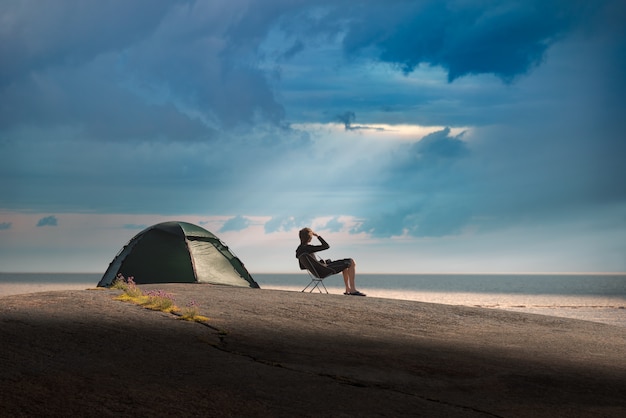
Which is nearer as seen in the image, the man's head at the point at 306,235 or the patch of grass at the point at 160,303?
the patch of grass at the point at 160,303

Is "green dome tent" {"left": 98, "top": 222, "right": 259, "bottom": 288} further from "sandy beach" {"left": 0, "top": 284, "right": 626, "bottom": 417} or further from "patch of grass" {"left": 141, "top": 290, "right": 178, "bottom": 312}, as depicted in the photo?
"patch of grass" {"left": 141, "top": 290, "right": 178, "bottom": 312}

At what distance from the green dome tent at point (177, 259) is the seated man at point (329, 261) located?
10.5 feet

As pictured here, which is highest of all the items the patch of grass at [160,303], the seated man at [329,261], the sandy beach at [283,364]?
the seated man at [329,261]

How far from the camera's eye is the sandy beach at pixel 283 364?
7.01 metres

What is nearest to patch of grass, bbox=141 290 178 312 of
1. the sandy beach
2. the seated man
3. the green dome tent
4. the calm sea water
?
the sandy beach

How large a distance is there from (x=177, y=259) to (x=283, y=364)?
13.1m

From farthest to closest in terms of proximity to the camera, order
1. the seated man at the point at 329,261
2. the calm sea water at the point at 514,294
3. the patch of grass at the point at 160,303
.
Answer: the calm sea water at the point at 514,294 → the seated man at the point at 329,261 → the patch of grass at the point at 160,303

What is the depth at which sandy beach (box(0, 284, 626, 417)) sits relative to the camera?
276 inches

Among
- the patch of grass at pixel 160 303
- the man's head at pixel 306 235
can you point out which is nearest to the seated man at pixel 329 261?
the man's head at pixel 306 235

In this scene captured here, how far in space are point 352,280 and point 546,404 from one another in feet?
39.1

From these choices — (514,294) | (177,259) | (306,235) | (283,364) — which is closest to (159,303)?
(283,364)

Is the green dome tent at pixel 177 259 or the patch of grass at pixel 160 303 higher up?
the green dome tent at pixel 177 259

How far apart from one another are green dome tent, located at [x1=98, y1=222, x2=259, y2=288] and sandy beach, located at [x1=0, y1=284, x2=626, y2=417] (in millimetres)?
6458

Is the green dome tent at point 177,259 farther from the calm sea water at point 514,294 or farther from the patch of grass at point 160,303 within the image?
the calm sea water at point 514,294
